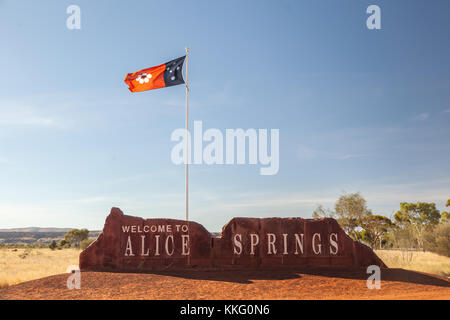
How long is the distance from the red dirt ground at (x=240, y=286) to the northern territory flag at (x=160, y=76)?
8380 mm

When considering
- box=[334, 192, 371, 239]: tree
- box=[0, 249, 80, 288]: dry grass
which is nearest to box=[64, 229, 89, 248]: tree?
box=[0, 249, 80, 288]: dry grass

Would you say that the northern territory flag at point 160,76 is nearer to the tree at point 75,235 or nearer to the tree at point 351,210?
the tree at point 351,210

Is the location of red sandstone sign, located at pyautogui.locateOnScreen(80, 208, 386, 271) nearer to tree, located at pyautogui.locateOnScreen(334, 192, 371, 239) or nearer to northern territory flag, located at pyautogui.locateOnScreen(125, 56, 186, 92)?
northern territory flag, located at pyautogui.locateOnScreen(125, 56, 186, 92)

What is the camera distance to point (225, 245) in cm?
1504

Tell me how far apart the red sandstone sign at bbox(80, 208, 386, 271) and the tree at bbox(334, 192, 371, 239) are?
1750 centimetres

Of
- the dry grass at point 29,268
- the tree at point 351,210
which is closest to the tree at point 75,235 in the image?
the dry grass at point 29,268

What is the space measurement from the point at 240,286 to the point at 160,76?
10.1 metres

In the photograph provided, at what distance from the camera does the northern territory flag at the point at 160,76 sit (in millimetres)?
17344

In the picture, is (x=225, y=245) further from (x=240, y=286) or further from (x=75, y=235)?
(x=75, y=235)

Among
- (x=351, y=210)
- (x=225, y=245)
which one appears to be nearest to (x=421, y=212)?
(x=351, y=210)
